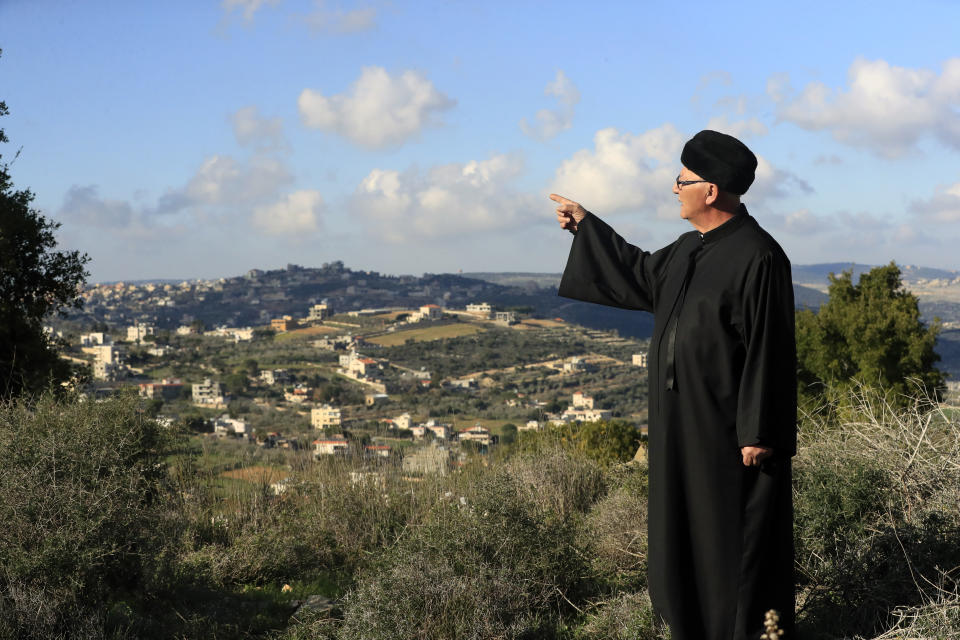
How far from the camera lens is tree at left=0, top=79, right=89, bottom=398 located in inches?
353

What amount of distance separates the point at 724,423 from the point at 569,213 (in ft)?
4.10

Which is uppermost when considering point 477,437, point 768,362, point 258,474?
point 768,362

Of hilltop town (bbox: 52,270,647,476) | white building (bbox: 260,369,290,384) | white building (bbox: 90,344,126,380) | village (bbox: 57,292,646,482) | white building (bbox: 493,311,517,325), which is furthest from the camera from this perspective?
white building (bbox: 493,311,517,325)

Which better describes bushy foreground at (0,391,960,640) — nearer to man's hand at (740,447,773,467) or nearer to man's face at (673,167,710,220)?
man's hand at (740,447,773,467)

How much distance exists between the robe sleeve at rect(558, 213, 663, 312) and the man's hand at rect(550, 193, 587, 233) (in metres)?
0.03

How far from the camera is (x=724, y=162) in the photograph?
10.1 ft

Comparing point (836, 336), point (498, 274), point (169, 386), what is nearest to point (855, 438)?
point (836, 336)

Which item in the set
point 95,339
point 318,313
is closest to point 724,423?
point 95,339

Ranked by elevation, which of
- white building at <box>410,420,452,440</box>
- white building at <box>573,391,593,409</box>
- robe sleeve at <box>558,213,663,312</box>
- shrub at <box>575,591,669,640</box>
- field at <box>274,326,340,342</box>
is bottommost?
white building at <box>573,391,593,409</box>

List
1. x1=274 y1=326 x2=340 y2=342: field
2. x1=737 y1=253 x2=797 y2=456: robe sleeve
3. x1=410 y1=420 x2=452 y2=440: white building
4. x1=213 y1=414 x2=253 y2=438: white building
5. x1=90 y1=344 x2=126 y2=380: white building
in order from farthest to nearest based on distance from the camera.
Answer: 1. x1=274 y1=326 x2=340 y2=342: field
2. x1=90 y1=344 x2=126 y2=380: white building
3. x1=213 y1=414 x2=253 y2=438: white building
4. x1=410 y1=420 x2=452 y2=440: white building
5. x1=737 y1=253 x2=797 y2=456: robe sleeve

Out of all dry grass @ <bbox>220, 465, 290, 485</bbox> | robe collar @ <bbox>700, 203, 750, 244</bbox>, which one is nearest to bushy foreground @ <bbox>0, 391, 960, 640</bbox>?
dry grass @ <bbox>220, 465, 290, 485</bbox>

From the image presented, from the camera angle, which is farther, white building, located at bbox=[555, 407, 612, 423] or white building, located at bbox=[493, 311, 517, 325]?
white building, located at bbox=[493, 311, 517, 325]

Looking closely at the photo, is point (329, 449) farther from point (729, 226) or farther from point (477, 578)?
point (729, 226)

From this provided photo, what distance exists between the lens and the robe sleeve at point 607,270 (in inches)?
140
